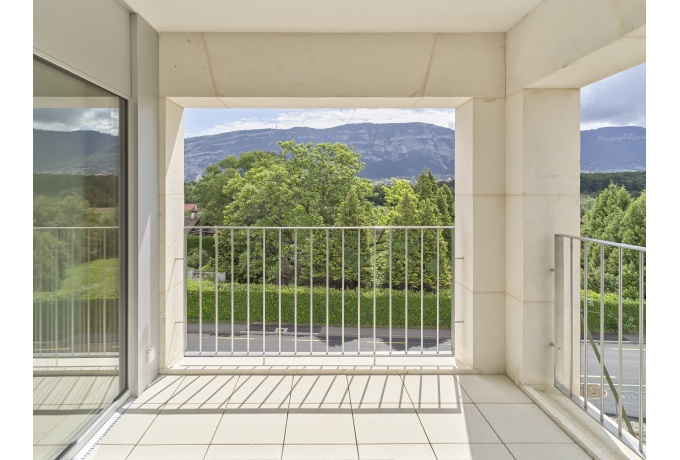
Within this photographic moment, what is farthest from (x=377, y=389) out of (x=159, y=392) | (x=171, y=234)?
(x=171, y=234)

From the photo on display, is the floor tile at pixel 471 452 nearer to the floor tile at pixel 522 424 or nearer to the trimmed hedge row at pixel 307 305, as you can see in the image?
the floor tile at pixel 522 424

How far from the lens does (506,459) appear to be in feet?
8.11

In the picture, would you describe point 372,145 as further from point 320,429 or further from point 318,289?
point 320,429

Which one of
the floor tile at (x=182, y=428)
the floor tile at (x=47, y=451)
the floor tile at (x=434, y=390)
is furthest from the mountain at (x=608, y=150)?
the floor tile at (x=47, y=451)

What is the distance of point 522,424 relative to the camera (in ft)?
9.54

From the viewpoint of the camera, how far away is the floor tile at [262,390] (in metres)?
3.26

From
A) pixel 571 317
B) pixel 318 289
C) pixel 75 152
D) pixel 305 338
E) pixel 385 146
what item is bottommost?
pixel 305 338

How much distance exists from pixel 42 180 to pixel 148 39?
5.29ft

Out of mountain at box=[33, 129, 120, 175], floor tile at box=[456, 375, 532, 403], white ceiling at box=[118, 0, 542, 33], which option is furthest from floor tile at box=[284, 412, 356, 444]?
white ceiling at box=[118, 0, 542, 33]

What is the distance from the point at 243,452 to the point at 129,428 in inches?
26.6

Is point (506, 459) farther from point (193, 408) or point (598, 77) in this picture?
point (598, 77)

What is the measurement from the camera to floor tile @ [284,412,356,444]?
2695 mm

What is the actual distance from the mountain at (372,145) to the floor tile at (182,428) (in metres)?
12.0
